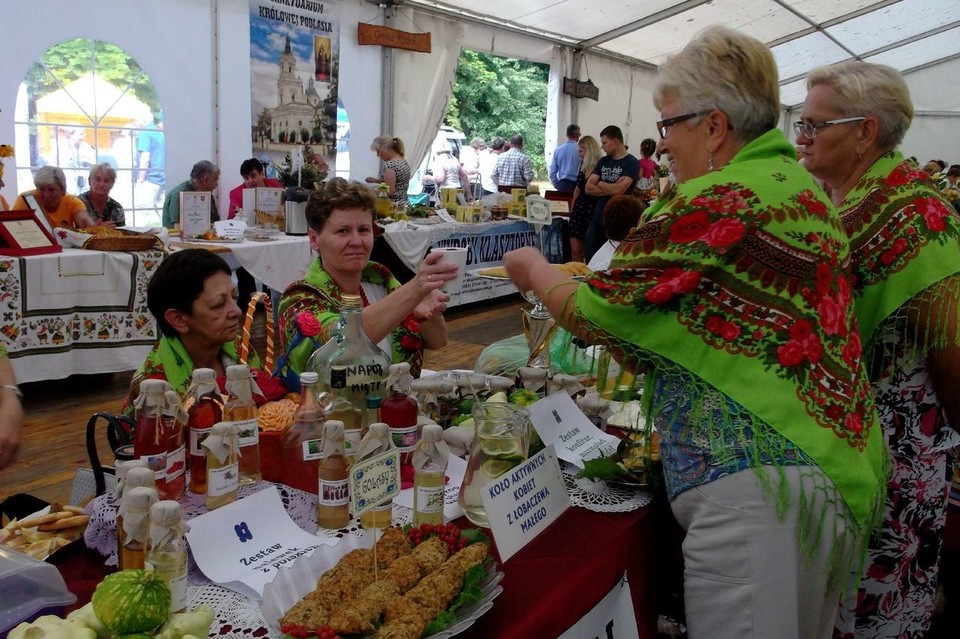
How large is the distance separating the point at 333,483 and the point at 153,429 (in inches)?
11.9

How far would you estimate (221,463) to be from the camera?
4.04 ft

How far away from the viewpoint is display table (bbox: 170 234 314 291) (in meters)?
5.02

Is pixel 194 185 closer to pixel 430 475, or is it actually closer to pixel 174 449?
pixel 174 449

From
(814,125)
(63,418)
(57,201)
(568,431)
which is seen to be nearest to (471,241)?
(57,201)

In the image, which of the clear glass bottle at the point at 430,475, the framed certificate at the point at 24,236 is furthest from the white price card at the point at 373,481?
the framed certificate at the point at 24,236

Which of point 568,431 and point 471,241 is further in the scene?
point 471,241

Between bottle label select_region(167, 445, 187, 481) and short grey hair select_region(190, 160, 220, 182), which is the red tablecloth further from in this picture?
short grey hair select_region(190, 160, 220, 182)

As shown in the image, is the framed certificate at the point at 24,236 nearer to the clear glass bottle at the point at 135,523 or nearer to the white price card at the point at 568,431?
the white price card at the point at 568,431

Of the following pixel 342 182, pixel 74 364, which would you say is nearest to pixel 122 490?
pixel 342 182

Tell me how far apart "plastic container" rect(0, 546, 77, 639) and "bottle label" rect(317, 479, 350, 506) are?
40cm

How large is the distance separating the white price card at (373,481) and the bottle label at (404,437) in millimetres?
305

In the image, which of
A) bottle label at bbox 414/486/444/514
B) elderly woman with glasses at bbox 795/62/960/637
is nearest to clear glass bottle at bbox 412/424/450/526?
bottle label at bbox 414/486/444/514

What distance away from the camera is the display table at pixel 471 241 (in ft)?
21.4

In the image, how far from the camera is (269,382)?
165 centimetres
